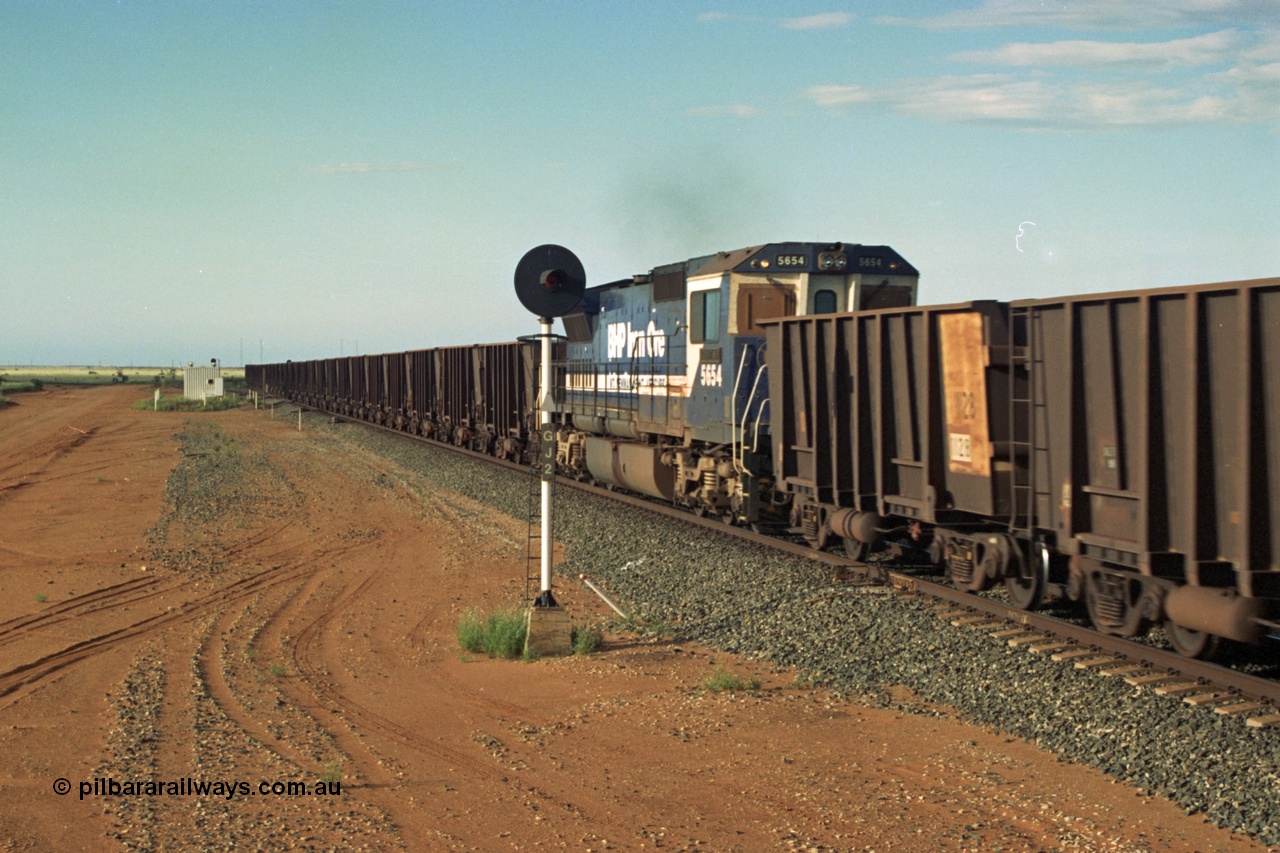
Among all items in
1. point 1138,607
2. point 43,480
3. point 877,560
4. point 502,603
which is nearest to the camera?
point 1138,607

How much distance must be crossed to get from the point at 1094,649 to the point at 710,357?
8.16m

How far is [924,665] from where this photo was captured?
31.1 ft

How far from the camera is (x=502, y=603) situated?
41.2 ft

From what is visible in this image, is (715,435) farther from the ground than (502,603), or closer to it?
farther from the ground

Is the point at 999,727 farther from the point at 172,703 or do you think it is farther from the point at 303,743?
the point at 172,703

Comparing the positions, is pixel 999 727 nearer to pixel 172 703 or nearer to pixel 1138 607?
pixel 1138 607

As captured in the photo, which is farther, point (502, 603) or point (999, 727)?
point (502, 603)

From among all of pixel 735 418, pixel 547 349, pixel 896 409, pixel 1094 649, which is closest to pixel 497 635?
pixel 547 349

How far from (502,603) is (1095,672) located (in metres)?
6.25

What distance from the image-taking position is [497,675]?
9523 mm

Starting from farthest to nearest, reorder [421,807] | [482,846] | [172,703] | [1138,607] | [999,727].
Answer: [1138,607] → [172,703] → [999,727] → [421,807] → [482,846]

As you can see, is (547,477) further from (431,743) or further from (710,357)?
(710,357)

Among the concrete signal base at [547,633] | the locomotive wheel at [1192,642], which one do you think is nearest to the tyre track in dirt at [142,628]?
the concrete signal base at [547,633]

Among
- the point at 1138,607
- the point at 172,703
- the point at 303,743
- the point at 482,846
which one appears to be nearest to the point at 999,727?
the point at 1138,607
